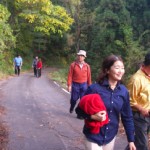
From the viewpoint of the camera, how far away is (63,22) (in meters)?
38.4

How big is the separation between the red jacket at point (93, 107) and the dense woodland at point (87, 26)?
21219 millimetres

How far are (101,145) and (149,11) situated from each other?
33.3 meters

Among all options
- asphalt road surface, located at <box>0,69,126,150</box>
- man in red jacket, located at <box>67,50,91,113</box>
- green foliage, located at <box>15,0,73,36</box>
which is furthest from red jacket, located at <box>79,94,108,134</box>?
green foliage, located at <box>15,0,73,36</box>

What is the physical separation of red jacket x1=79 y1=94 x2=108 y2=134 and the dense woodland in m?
21.2

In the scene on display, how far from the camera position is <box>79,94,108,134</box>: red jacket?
4180 mm

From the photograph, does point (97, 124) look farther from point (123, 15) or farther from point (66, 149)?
point (123, 15)

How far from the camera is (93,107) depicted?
4176 mm

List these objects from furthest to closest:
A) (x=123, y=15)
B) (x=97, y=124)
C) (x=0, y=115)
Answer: (x=123, y=15)
(x=0, y=115)
(x=97, y=124)

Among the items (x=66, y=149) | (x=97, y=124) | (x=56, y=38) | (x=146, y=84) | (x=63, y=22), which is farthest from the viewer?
(x=56, y=38)

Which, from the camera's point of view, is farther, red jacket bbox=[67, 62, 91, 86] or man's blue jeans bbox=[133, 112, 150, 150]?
red jacket bbox=[67, 62, 91, 86]

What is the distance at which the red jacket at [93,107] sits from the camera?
4180 mm

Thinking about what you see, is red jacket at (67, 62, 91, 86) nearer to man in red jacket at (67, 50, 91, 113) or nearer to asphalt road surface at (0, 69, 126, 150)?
man in red jacket at (67, 50, 91, 113)

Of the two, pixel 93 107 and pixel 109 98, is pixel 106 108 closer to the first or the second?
pixel 109 98

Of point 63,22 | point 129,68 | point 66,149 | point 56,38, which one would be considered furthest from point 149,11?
point 66,149
